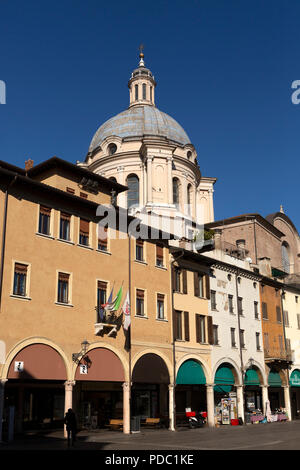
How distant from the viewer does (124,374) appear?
29375 mm

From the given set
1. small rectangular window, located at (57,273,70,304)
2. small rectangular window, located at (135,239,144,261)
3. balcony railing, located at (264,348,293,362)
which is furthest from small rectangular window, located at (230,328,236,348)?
small rectangular window, located at (57,273,70,304)

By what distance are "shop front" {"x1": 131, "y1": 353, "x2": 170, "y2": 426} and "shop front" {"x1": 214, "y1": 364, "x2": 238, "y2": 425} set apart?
12.5 ft

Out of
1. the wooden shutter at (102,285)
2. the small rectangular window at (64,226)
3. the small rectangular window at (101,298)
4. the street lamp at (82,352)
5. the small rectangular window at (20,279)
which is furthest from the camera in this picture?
the wooden shutter at (102,285)

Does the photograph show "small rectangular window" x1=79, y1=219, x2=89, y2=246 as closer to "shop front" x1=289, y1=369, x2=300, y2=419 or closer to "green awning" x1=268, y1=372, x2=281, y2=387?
"green awning" x1=268, y1=372, x2=281, y2=387

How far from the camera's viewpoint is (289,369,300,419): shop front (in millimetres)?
46438

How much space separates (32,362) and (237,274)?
70.7ft

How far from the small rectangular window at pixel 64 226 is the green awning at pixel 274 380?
23993 mm

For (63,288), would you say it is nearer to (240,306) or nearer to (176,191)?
(240,306)

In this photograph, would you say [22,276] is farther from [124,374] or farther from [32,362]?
[124,374]

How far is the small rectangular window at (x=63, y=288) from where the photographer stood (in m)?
26.8

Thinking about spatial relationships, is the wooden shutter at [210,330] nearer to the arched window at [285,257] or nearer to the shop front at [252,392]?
the shop front at [252,392]

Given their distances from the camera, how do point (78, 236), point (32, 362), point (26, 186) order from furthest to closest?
point (78, 236), point (26, 186), point (32, 362)

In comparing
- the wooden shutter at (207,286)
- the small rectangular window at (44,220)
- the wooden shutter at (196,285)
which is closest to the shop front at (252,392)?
the wooden shutter at (207,286)
